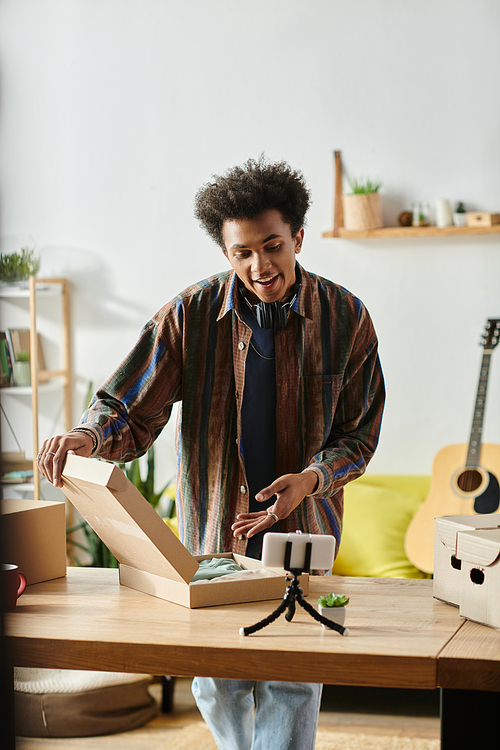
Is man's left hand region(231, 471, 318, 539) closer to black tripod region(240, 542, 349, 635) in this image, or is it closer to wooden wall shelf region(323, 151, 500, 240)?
black tripod region(240, 542, 349, 635)

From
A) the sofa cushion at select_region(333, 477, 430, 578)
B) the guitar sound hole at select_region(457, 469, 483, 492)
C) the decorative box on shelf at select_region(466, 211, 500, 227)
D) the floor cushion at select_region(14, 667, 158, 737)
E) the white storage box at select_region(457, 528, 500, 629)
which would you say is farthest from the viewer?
the decorative box on shelf at select_region(466, 211, 500, 227)

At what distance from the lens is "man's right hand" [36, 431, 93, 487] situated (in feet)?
4.42

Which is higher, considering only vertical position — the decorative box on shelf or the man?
the decorative box on shelf

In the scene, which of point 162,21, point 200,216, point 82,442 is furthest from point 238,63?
point 82,442

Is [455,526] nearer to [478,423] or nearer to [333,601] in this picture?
[333,601]

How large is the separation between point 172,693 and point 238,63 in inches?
104

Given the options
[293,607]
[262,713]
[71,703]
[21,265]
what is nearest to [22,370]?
[21,265]

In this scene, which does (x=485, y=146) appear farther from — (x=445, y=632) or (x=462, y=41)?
(x=445, y=632)

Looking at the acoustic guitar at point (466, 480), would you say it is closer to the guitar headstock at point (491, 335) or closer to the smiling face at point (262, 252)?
the guitar headstock at point (491, 335)

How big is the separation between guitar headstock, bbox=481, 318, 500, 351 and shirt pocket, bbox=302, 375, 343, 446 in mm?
1548

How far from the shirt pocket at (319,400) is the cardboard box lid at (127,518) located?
0.52 meters

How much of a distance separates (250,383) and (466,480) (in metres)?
1.63

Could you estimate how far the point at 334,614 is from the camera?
119 centimetres

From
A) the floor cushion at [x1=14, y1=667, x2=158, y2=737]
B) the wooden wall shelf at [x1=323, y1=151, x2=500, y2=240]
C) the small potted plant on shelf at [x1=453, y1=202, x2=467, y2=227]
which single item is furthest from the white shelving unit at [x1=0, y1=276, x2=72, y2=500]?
the small potted plant on shelf at [x1=453, y1=202, x2=467, y2=227]
